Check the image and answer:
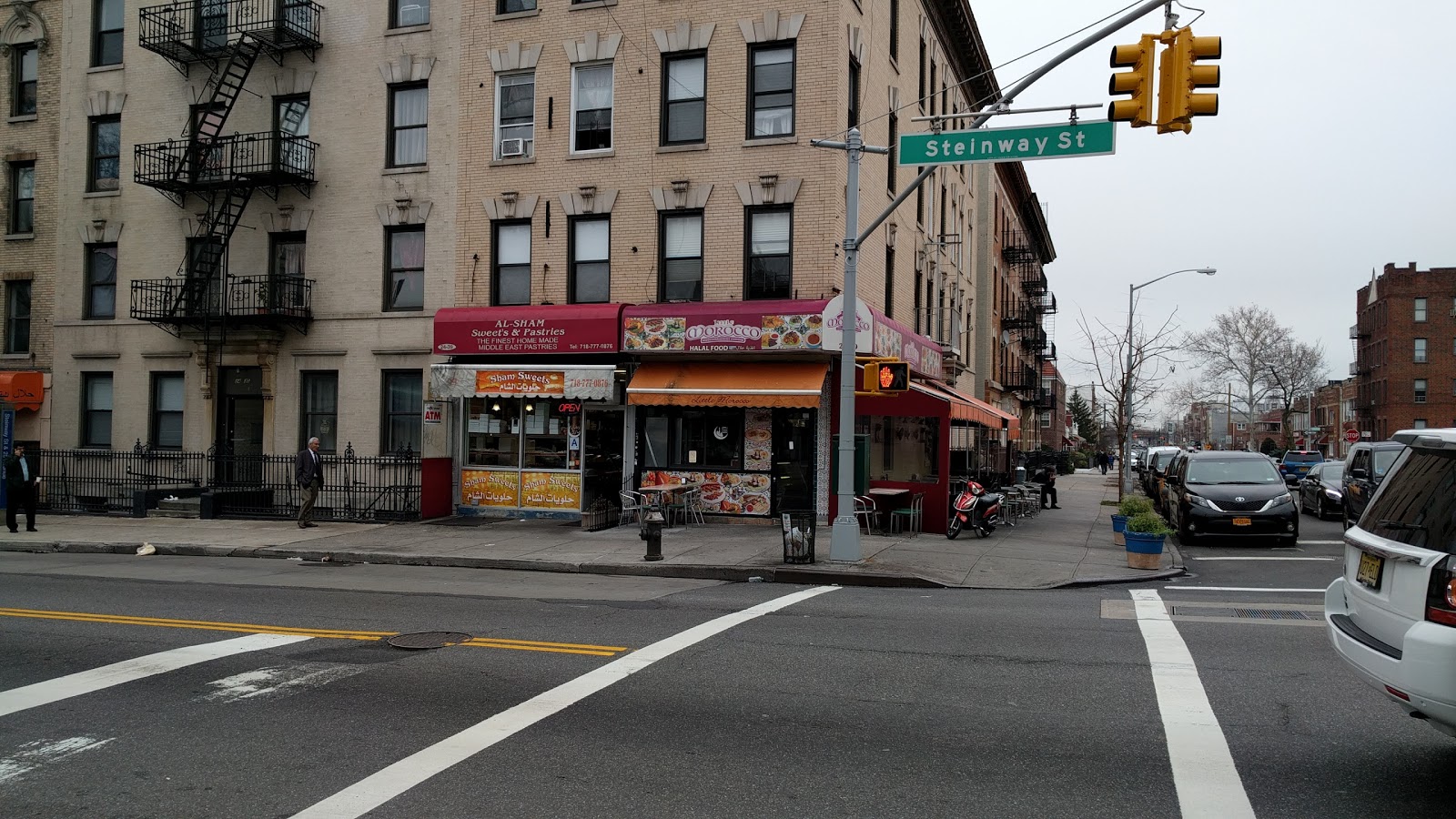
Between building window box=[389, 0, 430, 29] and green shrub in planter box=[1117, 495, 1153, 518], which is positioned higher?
building window box=[389, 0, 430, 29]

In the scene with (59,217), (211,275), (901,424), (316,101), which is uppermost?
(316,101)

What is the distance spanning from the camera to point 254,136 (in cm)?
2205

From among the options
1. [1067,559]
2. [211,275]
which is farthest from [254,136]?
[1067,559]

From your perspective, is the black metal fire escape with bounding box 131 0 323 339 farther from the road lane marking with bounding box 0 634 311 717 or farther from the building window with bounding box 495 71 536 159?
the road lane marking with bounding box 0 634 311 717

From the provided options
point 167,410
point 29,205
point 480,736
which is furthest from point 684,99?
point 29,205

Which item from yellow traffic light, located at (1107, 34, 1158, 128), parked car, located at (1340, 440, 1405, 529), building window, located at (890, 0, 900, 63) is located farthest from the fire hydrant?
building window, located at (890, 0, 900, 63)

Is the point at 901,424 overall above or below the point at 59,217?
below

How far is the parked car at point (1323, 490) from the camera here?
24484mm

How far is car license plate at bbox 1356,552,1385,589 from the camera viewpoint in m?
4.97

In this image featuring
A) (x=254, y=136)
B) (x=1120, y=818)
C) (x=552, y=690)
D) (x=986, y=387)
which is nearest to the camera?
(x=1120, y=818)

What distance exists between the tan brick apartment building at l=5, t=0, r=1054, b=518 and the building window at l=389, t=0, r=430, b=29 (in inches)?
2.4

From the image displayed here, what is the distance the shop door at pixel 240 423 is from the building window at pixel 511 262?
6464 millimetres

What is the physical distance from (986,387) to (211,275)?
27.4m

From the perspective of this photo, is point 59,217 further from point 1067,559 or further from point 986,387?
point 986,387
